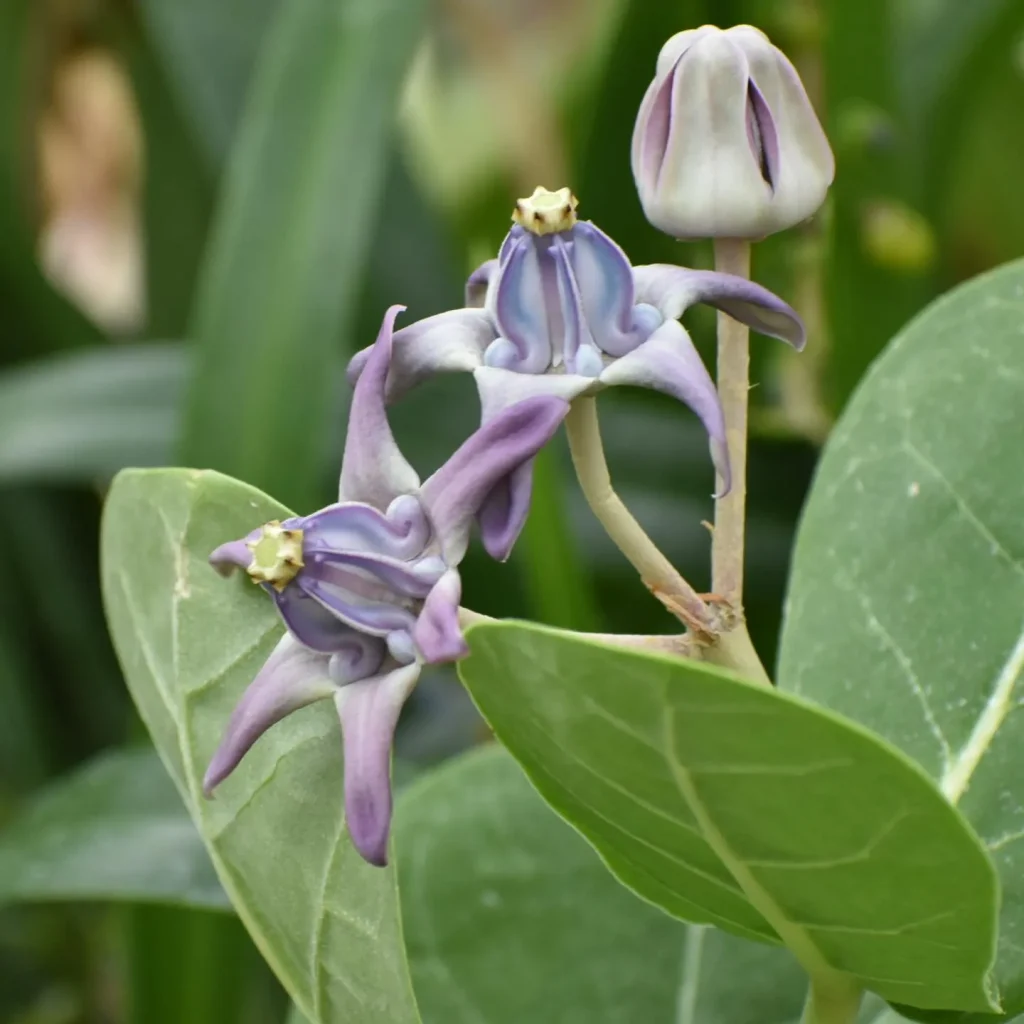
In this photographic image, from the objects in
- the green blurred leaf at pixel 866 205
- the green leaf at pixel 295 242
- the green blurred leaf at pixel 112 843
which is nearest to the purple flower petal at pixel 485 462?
the green blurred leaf at pixel 112 843

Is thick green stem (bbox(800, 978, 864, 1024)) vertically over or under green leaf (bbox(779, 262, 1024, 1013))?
under

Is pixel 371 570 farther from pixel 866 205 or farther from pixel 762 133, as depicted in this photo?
pixel 866 205

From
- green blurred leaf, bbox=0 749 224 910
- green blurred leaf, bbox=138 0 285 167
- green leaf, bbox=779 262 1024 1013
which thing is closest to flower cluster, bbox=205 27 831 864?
green leaf, bbox=779 262 1024 1013

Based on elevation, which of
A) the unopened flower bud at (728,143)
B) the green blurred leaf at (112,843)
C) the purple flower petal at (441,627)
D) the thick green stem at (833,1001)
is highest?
the unopened flower bud at (728,143)

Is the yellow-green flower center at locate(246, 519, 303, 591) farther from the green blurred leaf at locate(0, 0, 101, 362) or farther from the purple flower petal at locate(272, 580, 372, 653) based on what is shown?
the green blurred leaf at locate(0, 0, 101, 362)

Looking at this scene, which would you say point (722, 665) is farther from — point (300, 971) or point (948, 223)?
point (948, 223)

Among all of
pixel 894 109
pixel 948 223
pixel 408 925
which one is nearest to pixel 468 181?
pixel 948 223

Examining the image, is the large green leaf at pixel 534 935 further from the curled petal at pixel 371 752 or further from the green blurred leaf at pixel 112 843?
the curled petal at pixel 371 752
